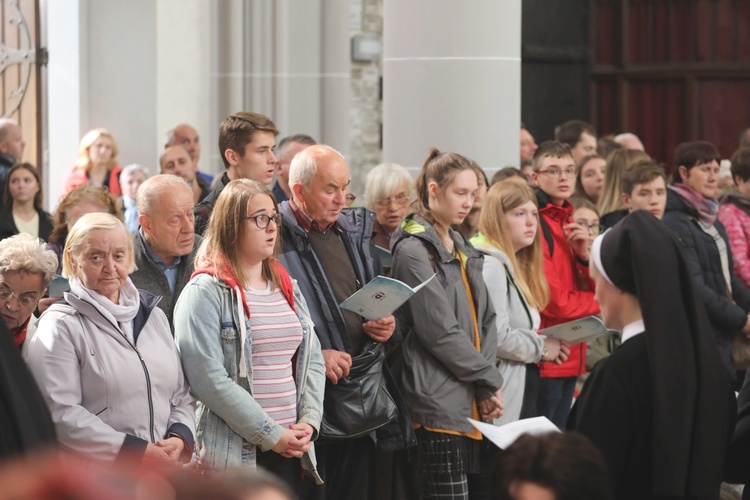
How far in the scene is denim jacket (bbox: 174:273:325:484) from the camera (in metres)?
3.83

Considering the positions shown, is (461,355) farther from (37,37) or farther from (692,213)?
(37,37)

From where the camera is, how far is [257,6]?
977 cm

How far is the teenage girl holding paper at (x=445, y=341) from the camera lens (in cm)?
470

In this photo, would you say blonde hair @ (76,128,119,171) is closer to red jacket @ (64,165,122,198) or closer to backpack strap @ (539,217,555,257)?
red jacket @ (64,165,122,198)

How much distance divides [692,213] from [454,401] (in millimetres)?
2287

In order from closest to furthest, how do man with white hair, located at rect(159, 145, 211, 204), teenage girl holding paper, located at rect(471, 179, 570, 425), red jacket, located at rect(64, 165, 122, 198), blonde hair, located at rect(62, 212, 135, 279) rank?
blonde hair, located at rect(62, 212, 135, 279)
teenage girl holding paper, located at rect(471, 179, 570, 425)
man with white hair, located at rect(159, 145, 211, 204)
red jacket, located at rect(64, 165, 122, 198)

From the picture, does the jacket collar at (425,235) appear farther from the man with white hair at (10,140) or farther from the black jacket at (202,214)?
the man with white hair at (10,140)

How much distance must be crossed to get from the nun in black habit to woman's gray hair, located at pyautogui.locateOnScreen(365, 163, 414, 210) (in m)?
2.95

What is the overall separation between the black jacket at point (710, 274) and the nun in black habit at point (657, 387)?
10.6 ft

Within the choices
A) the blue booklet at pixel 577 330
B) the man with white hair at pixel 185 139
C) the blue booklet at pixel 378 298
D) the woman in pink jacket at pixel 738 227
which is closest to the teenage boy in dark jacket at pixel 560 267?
the blue booklet at pixel 577 330

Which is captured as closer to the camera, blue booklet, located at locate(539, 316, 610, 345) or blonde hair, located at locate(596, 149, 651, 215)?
blue booklet, located at locate(539, 316, 610, 345)

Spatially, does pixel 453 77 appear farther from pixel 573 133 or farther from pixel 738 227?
pixel 573 133

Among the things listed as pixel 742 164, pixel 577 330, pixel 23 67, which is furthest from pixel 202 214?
pixel 23 67

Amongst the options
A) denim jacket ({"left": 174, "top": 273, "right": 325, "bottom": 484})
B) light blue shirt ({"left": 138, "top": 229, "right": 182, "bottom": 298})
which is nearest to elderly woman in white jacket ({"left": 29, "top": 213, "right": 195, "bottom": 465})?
denim jacket ({"left": 174, "top": 273, "right": 325, "bottom": 484})
